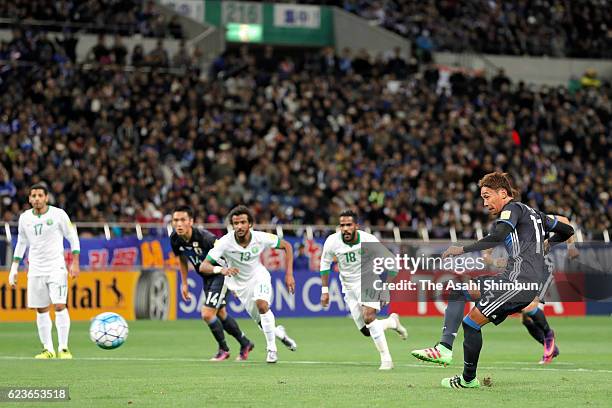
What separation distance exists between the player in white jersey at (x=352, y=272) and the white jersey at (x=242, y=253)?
940 mm

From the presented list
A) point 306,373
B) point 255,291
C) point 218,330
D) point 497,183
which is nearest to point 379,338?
point 306,373

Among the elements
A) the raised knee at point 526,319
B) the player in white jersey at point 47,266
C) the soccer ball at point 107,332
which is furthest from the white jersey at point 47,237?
the raised knee at point 526,319

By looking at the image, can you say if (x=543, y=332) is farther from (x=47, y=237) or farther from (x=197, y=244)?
(x=47, y=237)

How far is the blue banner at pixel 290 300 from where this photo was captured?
98.0ft

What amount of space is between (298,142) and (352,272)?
20308 millimetres

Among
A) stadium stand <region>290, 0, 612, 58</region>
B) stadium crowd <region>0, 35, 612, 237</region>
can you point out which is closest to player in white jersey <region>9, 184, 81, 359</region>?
stadium crowd <region>0, 35, 612, 237</region>

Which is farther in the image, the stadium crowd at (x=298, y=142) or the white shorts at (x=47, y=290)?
the stadium crowd at (x=298, y=142)

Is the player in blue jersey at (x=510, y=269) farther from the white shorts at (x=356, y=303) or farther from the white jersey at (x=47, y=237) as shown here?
the white jersey at (x=47, y=237)

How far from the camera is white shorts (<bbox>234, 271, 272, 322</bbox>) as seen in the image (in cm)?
1623

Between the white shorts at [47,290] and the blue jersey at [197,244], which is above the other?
the blue jersey at [197,244]

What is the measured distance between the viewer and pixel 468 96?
42281 millimetres

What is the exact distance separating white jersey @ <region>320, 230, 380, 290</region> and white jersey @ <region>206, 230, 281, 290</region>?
912 millimetres

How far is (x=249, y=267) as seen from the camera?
16734mm

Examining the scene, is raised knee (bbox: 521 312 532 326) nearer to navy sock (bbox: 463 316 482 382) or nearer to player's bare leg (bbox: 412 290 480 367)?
player's bare leg (bbox: 412 290 480 367)
